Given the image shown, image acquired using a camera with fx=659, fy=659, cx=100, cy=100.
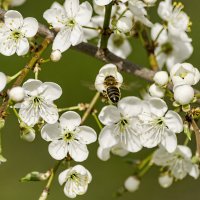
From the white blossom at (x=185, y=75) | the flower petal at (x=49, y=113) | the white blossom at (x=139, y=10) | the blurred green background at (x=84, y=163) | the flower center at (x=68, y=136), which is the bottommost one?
the blurred green background at (x=84, y=163)

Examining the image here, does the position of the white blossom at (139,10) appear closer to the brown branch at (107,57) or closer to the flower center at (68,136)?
the brown branch at (107,57)

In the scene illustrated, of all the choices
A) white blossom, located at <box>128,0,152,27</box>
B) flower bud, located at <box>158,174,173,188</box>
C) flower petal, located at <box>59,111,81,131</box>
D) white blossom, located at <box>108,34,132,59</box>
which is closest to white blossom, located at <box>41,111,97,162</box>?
flower petal, located at <box>59,111,81,131</box>

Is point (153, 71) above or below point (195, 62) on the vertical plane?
above

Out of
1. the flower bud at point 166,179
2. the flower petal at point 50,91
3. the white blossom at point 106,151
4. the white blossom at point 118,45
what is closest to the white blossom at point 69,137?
the flower petal at point 50,91

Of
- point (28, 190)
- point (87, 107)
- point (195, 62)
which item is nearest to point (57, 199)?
point (28, 190)

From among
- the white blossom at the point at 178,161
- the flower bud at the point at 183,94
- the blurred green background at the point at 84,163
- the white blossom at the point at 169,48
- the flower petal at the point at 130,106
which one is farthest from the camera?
the blurred green background at the point at 84,163

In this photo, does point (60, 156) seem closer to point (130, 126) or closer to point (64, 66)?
point (130, 126)
